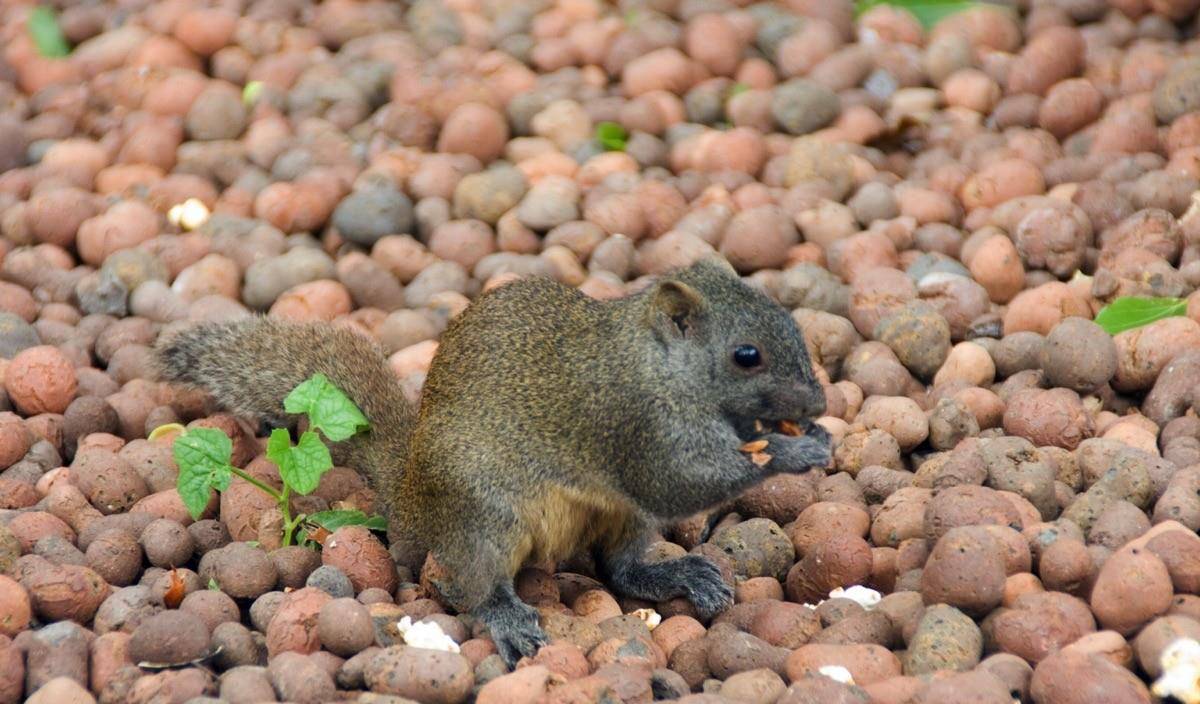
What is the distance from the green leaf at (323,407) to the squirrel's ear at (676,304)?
978mm

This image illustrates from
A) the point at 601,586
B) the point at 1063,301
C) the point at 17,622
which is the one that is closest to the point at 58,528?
the point at 17,622

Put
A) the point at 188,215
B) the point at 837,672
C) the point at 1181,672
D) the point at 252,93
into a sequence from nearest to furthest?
1. the point at 1181,672
2. the point at 837,672
3. the point at 188,215
4. the point at 252,93

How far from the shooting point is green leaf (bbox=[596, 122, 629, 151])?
6.36 m

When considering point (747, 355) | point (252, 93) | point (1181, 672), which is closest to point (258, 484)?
point (747, 355)

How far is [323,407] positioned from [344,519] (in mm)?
342

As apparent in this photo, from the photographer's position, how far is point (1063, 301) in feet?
16.4

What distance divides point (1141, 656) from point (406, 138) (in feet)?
13.3

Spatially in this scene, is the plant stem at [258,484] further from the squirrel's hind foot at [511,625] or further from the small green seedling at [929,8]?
the small green seedling at [929,8]

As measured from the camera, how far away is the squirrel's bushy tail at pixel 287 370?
4457 mm

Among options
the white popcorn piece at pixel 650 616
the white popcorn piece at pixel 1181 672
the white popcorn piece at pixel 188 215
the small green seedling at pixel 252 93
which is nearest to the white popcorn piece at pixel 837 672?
the white popcorn piece at pixel 1181 672

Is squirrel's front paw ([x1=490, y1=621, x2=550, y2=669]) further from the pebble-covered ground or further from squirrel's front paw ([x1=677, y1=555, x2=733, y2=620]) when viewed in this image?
squirrel's front paw ([x1=677, y1=555, x2=733, y2=620])

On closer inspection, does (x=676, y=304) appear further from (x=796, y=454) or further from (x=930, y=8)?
(x=930, y=8)

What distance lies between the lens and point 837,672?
10.9 feet

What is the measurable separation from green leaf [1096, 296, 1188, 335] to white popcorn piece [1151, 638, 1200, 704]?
1.80 m
